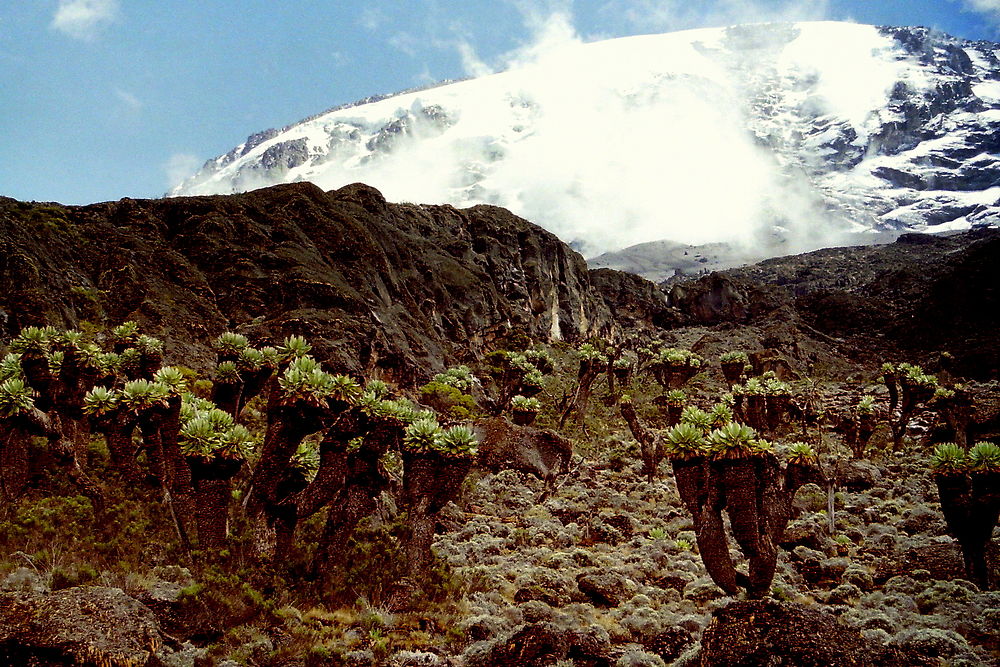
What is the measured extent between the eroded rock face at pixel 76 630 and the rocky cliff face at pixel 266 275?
23034 millimetres

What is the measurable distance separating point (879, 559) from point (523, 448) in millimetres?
16863

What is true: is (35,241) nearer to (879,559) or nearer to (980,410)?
(879,559)

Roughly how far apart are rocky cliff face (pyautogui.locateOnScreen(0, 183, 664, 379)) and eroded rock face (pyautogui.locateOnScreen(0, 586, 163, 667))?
2303cm

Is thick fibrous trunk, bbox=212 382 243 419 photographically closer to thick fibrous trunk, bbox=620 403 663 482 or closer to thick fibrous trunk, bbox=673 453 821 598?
thick fibrous trunk, bbox=673 453 821 598

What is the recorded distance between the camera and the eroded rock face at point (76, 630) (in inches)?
340

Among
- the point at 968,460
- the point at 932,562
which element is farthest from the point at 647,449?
the point at 968,460

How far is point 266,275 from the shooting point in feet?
144

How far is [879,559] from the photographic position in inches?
779

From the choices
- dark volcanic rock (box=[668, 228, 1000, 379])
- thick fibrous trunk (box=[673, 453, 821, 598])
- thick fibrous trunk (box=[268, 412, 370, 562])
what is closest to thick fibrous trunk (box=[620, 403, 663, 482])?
thick fibrous trunk (box=[673, 453, 821, 598])

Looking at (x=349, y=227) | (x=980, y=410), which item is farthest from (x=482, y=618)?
(x=349, y=227)

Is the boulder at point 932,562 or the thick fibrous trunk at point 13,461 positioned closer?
the thick fibrous trunk at point 13,461

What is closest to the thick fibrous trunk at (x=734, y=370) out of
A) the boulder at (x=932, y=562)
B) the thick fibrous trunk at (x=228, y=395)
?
the boulder at (x=932, y=562)

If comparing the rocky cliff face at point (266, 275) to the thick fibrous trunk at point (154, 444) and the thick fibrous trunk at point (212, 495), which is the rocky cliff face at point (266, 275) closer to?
the thick fibrous trunk at point (154, 444)

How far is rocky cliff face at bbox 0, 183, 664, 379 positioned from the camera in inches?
1342
